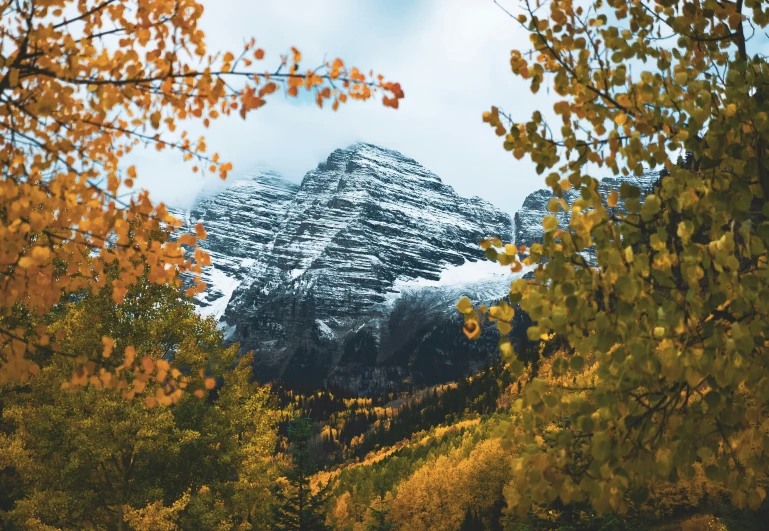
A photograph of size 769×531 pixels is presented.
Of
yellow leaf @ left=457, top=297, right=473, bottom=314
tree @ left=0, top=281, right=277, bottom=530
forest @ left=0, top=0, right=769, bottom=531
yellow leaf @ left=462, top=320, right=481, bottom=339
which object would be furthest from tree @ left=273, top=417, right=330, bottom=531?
yellow leaf @ left=457, top=297, right=473, bottom=314

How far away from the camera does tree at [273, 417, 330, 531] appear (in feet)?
65.5

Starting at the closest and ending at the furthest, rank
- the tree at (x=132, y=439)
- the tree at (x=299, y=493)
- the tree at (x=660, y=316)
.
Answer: the tree at (x=660, y=316)
the tree at (x=132, y=439)
the tree at (x=299, y=493)

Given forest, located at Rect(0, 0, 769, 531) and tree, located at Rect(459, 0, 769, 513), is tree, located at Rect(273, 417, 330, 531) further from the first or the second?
tree, located at Rect(459, 0, 769, 513)

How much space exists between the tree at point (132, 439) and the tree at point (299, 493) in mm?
6967

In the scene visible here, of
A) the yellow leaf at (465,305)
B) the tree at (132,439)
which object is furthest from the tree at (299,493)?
the yellow leaf at (465,305)

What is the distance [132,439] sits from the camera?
10688 mm

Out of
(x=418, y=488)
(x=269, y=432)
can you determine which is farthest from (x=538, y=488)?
(x=418, y=488)

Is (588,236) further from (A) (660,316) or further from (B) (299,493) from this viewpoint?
(B) (299,493)

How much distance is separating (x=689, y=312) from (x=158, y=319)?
1156 centimetres

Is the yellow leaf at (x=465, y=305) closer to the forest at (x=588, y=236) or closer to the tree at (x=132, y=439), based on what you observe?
the forest at (x=588, y=236)

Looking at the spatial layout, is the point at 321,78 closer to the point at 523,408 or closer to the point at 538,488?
the point at 523,408

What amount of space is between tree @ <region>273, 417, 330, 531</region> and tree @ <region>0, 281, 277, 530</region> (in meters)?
6.97

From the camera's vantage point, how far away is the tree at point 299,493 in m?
20.0

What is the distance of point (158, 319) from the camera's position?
1215 centimetres
